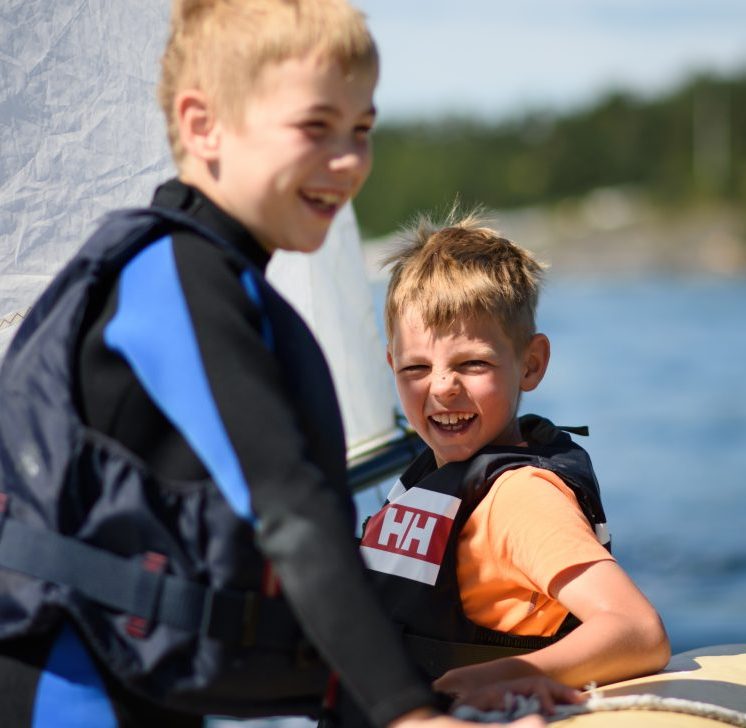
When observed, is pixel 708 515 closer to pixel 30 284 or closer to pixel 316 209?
pixel 30 284

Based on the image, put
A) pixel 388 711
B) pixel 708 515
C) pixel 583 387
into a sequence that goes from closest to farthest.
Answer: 1. pixel 388 711
2. pixel 708 515
3. pixel 583 387

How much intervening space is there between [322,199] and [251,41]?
0.55ft

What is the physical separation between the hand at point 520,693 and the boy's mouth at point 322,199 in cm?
53

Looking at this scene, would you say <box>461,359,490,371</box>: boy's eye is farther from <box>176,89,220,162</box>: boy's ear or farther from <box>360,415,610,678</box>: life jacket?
<box>176,89,220,162</box>: boy's ear

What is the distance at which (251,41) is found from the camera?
136 centimetres

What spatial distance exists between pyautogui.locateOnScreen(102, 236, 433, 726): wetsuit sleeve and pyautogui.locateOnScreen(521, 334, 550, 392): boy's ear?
805 millimetres

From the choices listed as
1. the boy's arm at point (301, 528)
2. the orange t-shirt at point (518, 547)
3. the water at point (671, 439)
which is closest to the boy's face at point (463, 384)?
the orange t-shirt at point (518, 547)

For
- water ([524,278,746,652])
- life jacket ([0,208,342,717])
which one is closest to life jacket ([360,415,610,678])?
life jacket ([0,208,342,717])

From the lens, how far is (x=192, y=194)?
1.43 m

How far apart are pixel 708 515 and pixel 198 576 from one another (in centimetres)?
1029

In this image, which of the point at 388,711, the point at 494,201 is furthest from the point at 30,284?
the point at 494,201

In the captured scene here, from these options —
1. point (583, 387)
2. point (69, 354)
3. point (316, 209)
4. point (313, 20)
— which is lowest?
point (69, 354)

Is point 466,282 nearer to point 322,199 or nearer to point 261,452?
point 322,199

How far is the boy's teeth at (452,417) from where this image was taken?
79.2 inches
